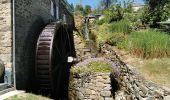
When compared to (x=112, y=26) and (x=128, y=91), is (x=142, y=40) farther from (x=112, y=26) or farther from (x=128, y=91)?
(x=112, y=26)

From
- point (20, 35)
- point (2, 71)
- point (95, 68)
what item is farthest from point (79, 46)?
point (2, 71)

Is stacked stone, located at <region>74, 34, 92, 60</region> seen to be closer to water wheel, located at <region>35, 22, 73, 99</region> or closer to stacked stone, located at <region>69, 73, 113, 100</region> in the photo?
water wheel, located at <region>35, 22, 73, 99</region>

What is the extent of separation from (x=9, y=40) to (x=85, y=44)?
20.8 ft

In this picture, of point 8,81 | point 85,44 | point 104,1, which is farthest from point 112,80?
point 104,1

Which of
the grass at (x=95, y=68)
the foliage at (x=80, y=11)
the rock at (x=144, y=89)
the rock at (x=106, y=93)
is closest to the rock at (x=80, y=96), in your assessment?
the grass at (x=95, y=68)

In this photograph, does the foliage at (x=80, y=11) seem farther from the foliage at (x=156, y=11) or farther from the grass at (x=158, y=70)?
the grass at (x=158, y=70)

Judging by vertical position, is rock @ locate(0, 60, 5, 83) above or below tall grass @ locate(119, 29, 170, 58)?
below

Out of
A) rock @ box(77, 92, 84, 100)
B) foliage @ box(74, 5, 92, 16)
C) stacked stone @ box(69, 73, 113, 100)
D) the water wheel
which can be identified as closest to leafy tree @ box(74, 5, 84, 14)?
foliage @ box(74, 5, 92, 16)

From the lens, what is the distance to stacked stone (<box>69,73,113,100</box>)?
1134cm

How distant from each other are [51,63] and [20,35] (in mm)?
1514

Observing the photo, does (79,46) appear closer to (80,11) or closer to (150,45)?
(150,45)

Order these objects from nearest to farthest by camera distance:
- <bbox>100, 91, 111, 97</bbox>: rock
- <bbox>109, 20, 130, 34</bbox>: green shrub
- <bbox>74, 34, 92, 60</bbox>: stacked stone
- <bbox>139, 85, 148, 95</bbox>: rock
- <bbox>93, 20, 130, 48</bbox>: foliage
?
1. <bbox>139, 85, 148, 95</bbox>: rock
2. <bbox>100, 91, 111, 97</bbox>: rock
3. <bbox>93, 20, 130, 48</bbox>: foliage
4. <bbox>109, 20, 130, 34</bbox>: green shrub
5. <bbox>74, 34, 92, 60</bbox>: stacked stone

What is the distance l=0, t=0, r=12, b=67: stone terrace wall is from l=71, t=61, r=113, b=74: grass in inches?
93.2

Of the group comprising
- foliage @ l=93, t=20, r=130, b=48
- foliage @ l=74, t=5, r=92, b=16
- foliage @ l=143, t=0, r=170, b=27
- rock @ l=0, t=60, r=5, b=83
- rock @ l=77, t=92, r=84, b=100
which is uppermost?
foliage @ l=74, t=5, r=92, b=16
